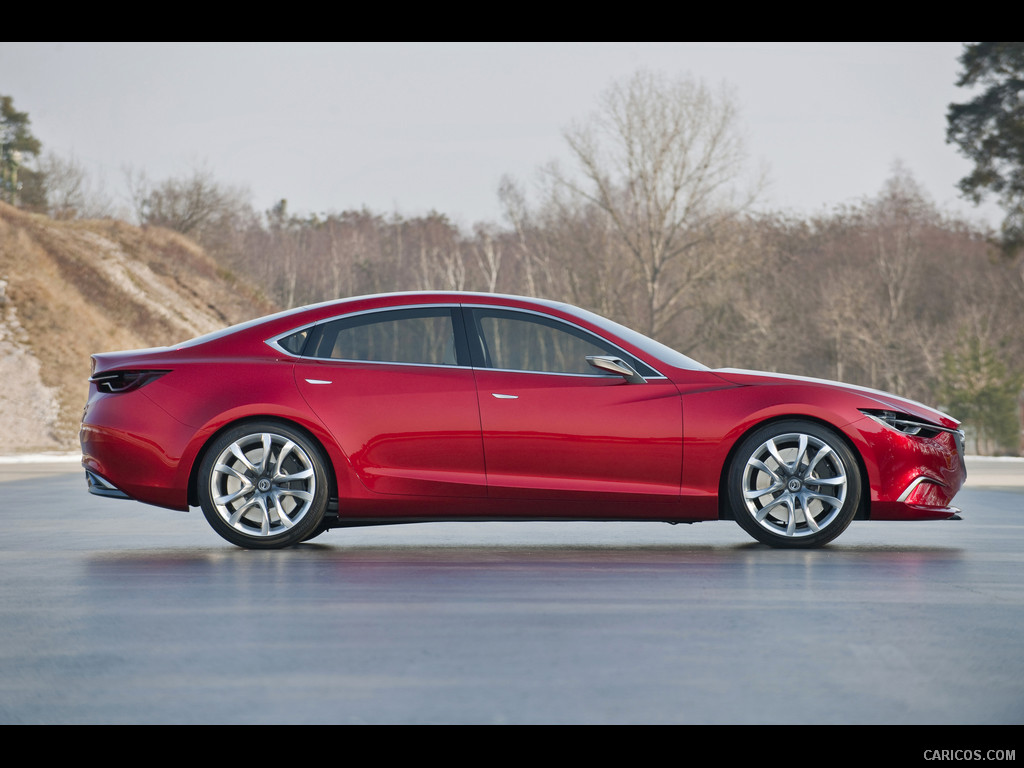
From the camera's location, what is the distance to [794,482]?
8281 millimetres

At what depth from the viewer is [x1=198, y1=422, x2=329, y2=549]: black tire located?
824 cm

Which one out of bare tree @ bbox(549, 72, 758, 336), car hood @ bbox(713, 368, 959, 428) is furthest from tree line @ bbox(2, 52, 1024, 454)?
car hood @ bbox(713, 368, 959, 428)

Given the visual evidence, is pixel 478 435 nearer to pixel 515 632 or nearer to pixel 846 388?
pixel 846 388

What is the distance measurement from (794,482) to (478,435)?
1957 mm

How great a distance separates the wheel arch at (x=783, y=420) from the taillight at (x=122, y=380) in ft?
11.5

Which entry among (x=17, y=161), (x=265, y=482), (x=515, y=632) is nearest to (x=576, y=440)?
(x=265, y=482)

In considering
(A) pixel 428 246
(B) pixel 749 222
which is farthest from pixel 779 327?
(A) pixel 428 246

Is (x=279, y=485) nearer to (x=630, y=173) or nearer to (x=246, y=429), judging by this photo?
(x=246, y=429)

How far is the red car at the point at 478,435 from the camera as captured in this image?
8.12 metres

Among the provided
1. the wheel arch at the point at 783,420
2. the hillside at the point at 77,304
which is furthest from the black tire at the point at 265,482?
the hillside at the point at 77,304

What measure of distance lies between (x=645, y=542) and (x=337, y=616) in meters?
3.64

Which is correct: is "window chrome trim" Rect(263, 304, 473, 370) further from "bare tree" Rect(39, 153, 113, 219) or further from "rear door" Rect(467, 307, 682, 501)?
"bare tree" Rect(39, 153, 113, 219)

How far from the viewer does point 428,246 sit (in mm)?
84250

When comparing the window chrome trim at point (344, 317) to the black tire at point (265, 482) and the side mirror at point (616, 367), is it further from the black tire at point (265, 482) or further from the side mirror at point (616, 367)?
the side mirror at point (616, 367)
